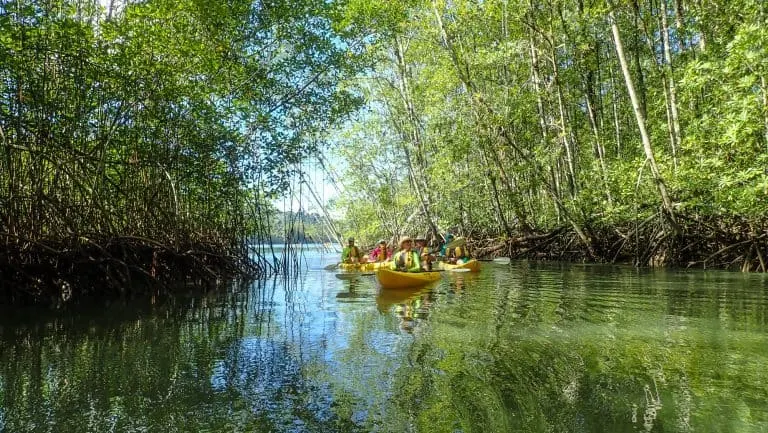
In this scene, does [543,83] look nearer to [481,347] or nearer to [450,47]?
[450,47]

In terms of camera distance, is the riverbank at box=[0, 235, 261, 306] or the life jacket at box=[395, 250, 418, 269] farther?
the life jacket at box=[395, 250, 418, 269]

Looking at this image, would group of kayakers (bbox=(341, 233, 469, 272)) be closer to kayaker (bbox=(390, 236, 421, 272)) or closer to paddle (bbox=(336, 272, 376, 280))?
kayaker (bbox=(390, 236, 421, 272))

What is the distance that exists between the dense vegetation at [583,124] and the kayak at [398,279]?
5.21 meters

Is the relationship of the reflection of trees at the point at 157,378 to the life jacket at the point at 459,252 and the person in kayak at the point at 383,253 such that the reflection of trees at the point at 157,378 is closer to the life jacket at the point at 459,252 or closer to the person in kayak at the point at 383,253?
the person in kayak at the point at 383,253

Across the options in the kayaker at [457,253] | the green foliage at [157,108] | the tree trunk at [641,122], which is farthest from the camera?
the kayaker at [457,253]

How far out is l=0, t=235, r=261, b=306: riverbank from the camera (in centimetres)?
620

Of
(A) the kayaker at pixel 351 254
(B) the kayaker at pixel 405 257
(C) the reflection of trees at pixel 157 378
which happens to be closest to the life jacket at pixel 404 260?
(B) the kayaker at pixel 405 257

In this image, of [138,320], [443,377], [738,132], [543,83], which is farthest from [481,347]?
[543,83]

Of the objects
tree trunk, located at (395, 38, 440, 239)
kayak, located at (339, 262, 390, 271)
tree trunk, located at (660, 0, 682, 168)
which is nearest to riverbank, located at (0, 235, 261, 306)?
kayak, located at (339, 262, 390, 271)

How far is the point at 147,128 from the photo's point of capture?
26.6ft

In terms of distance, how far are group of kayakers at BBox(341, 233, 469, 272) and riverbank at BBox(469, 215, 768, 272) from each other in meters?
3.44

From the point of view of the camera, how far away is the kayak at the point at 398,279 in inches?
330

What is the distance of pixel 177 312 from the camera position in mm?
6445

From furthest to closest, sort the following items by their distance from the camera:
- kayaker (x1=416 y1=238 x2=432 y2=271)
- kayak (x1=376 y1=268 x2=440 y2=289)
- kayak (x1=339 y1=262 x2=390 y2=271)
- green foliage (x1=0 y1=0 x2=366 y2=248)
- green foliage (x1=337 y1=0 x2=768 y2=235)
Result: kayak (x1=339 y1=262 x2=390 y2=271)
kayaker (x1=416 y1=238 x2=432 y2=271)
green foliage (x1=337 y1=0 x2=768 y2=235)
kayak (x1=376 y1=268 x2=440 y2=289)
green foliage (x1=0 y1=0 x2=366 y2=248)
